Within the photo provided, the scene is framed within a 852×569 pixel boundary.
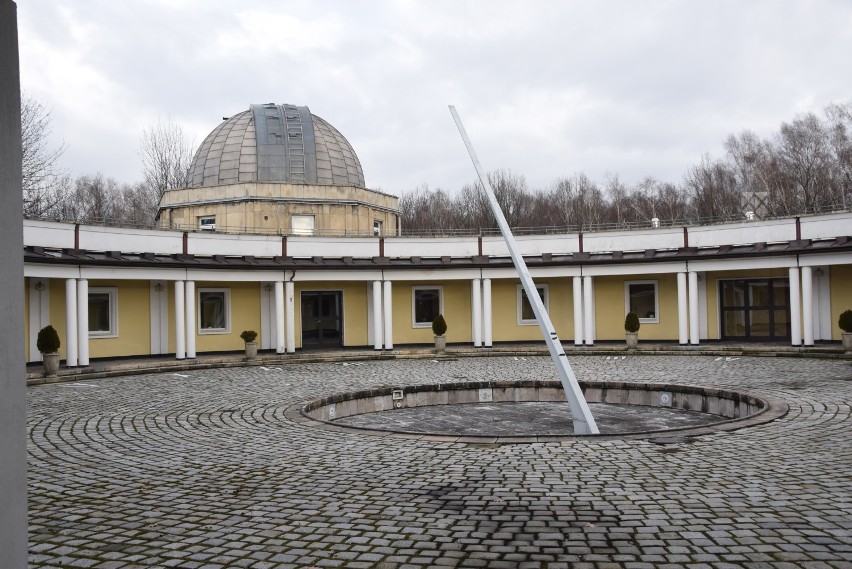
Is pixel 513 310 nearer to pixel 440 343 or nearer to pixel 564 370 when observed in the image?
pixel 440 343

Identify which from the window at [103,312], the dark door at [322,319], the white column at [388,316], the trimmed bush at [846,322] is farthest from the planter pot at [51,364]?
the trimmed bush at [846,322]

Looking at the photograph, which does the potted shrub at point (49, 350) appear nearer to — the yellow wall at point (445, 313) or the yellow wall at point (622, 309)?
the yellow wall at point (445, 313)

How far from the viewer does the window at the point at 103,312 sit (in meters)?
26.1

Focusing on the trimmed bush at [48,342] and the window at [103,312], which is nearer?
the trimmed bush at [48,342]

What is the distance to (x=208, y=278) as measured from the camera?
26594mm

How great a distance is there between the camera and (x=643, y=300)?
31109mm

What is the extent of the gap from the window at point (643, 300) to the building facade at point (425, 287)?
5 centimetres

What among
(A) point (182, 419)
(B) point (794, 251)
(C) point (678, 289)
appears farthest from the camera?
(C) point (678, 289)

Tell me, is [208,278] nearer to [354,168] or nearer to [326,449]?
[354,168]

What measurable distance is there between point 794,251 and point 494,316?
12.4m

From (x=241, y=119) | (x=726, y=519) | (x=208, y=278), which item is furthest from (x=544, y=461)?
(x=241, y=119)

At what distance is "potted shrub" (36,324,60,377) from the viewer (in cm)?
2086

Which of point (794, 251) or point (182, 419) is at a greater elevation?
point (794, 251)

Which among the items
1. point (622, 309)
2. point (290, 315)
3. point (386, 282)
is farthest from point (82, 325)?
point (622, 309)
